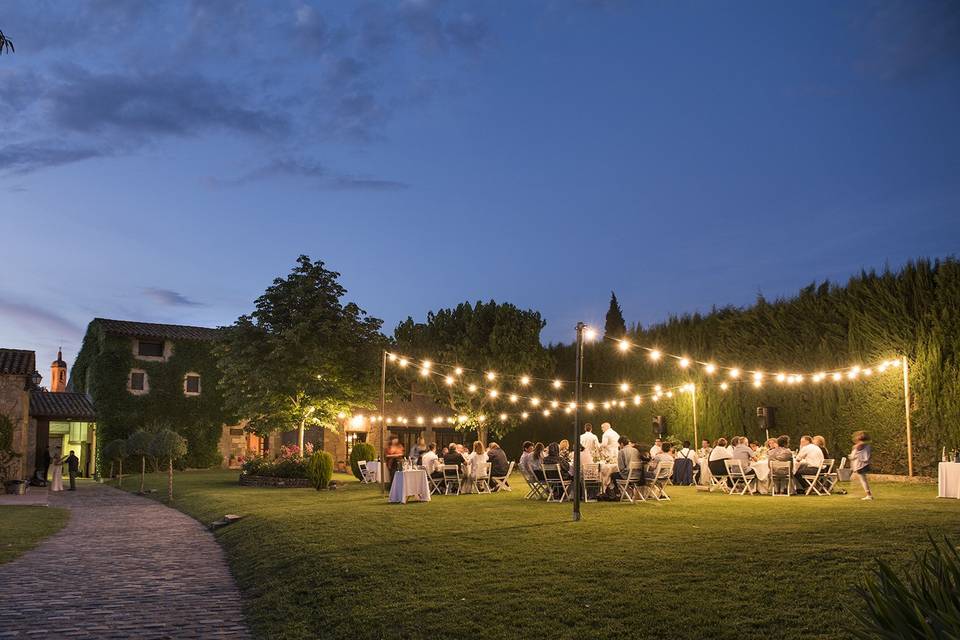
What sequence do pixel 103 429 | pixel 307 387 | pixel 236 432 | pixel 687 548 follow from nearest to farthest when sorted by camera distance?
1. pixel 687 548
2. pixel 307 387
3. pixel 103 429
4. pixel 236 432

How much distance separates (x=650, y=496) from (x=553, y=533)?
19.6ft

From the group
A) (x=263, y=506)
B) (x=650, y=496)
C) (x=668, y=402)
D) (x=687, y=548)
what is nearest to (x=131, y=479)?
(x=263, y=506)

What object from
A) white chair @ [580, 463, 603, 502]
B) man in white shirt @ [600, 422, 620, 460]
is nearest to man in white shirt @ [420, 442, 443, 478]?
man in white shirt @ [600, 422, 620, 460]

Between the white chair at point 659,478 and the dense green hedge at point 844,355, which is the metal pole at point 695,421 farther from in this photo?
the white chair at point 659,478

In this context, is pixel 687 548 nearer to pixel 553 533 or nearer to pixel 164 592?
pixel 553 533

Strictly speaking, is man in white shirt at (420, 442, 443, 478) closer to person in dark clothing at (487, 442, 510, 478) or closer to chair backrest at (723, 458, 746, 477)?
person in dark clothing at (487, 442, 510, 478)

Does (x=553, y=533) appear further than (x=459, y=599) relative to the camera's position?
Yes

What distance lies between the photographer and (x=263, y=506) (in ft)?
51.4

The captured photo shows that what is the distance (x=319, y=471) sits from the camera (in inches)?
807

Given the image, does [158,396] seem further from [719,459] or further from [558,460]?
[719,459]

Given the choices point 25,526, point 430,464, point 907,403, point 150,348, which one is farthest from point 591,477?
point 150,348

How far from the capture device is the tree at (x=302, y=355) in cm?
2442

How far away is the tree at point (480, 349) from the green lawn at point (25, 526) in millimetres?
16285

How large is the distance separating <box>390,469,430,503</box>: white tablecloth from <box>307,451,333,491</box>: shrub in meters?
5.32
